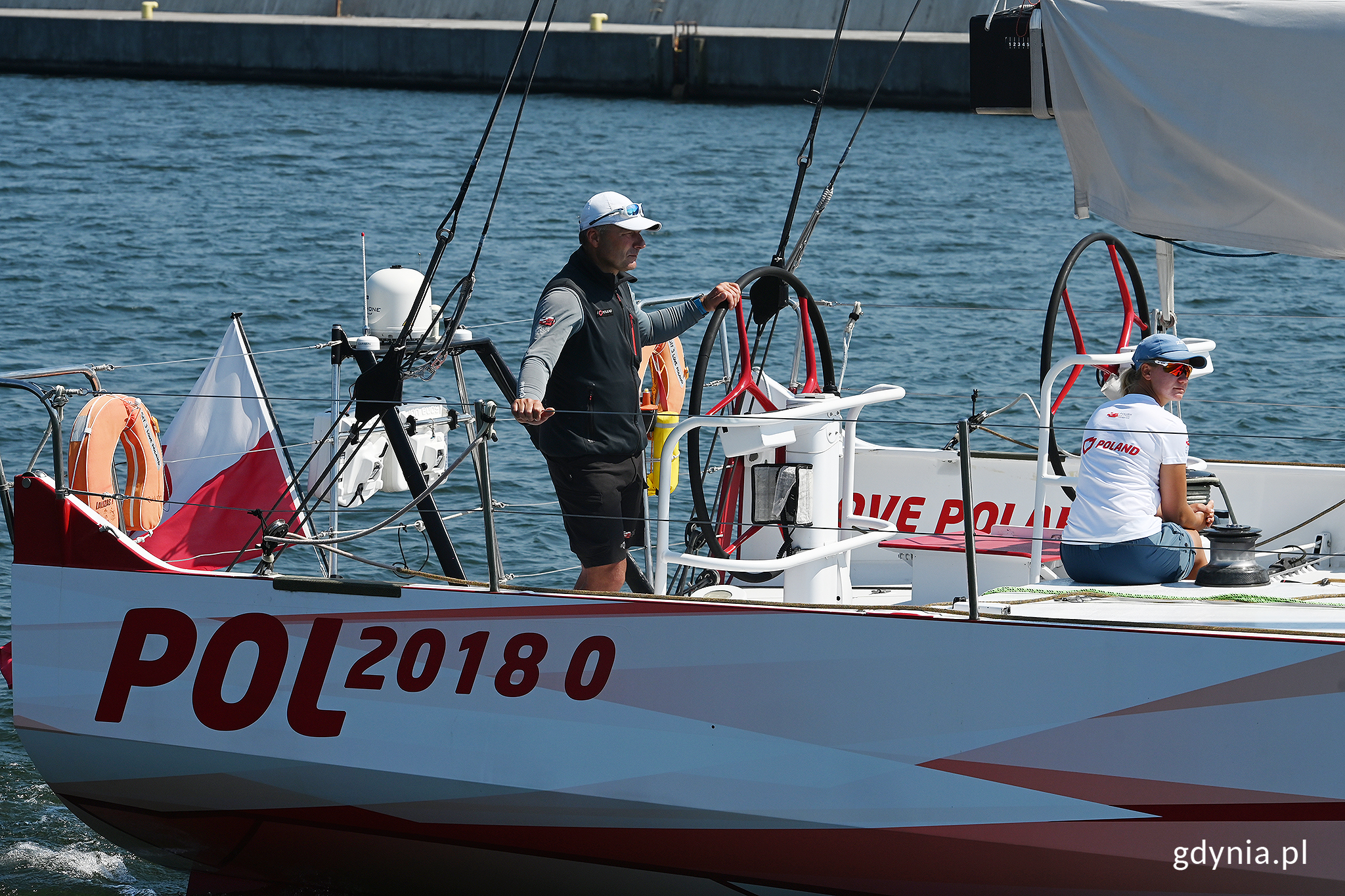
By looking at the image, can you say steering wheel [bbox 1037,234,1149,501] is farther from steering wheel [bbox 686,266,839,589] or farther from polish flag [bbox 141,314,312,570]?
polish flag [bbox 141,314,312,570]

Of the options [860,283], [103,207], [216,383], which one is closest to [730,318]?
[860,283]

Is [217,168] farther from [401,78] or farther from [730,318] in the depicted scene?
[730,318]

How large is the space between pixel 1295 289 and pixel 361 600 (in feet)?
42.8

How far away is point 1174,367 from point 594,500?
1.72m

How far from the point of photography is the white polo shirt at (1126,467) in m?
4.38

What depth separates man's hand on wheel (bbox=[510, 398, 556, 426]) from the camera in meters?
4.21

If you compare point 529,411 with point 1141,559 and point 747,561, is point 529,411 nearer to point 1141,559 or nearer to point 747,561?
point 747,561

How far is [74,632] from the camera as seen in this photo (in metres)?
4.71

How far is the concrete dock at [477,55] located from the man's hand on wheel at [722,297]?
77.6 ft

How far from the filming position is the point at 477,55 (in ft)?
98.9

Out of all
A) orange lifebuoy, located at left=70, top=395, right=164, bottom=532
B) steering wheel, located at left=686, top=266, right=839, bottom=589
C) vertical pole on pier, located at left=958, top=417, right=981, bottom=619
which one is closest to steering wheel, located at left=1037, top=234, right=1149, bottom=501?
steering wheel, located at left=686, top=266, right=839, bottom=589

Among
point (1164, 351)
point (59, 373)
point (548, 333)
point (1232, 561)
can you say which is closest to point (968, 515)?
point (1164, 351)

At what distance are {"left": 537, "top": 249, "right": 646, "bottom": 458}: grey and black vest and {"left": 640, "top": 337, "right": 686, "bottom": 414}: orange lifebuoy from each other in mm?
1363

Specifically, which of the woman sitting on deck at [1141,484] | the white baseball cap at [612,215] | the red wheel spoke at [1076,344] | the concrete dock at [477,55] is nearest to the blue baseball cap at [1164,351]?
the woman sitting on deck at [1141,484]
